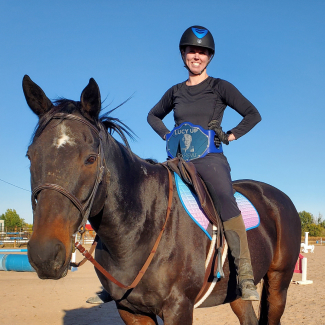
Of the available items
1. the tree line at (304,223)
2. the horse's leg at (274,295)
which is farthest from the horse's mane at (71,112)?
the tree line at (304,223)

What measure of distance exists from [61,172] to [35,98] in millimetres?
773

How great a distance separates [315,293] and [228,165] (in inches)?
356

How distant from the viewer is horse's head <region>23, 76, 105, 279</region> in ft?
7.14

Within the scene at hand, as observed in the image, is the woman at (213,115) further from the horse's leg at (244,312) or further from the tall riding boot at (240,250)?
the horse's leg at (244,312)

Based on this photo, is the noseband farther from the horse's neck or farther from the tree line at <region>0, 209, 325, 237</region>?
the tree line at <region>0, 209, 325, 237</region>

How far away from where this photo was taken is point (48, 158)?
2354mm

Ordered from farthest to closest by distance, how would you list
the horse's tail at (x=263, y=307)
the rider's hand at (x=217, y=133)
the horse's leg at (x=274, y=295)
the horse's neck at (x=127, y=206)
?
the horse's tail at (x=263, y=307) < the horse's leg at (x=274, y=295) < the rider's hand at (x=217, y=133) < the horse's neck at (x=127, y=206)

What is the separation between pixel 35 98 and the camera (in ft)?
9.03

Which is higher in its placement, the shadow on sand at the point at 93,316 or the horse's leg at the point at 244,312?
the horse's leg at the point at 244,312

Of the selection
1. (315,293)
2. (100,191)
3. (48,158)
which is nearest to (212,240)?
(100,191)

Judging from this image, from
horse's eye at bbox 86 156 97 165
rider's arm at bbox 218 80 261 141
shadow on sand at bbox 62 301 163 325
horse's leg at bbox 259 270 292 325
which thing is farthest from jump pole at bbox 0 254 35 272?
horse's eye at bbox 86 156 97 165

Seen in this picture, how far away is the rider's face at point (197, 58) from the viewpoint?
4062 millimetres

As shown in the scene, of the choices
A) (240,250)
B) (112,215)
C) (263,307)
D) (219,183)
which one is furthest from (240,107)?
(263,307)

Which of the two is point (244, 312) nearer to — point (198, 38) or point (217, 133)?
point (217, 133)
